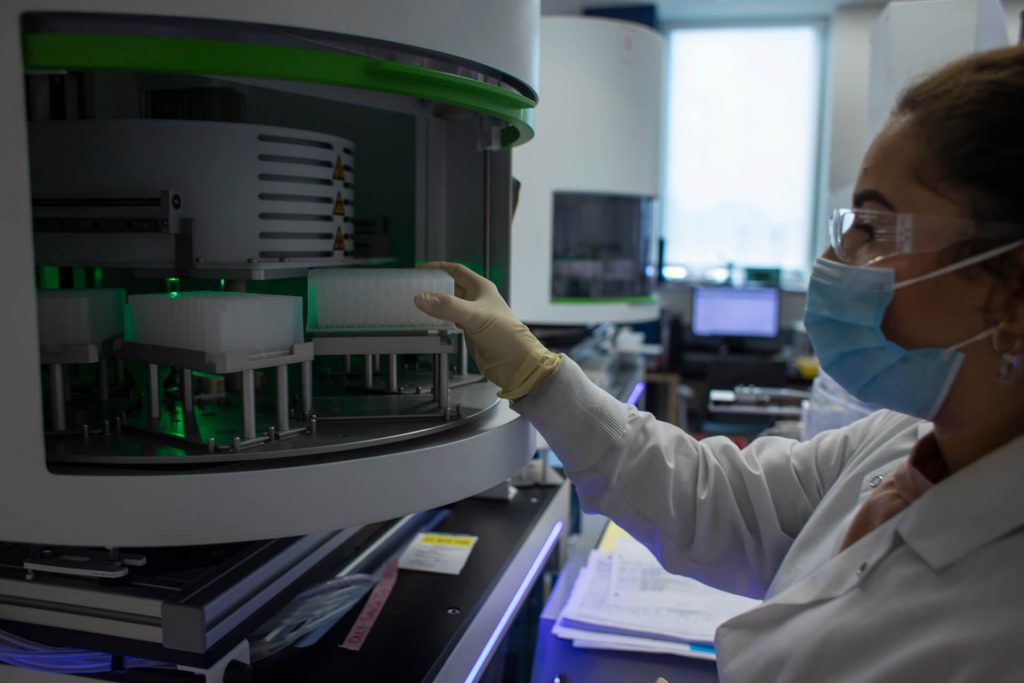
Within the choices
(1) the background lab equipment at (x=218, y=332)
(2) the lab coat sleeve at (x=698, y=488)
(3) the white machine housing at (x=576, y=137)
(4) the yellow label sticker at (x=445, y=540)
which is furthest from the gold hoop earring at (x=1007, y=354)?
(3) the white machine housing at (x=576, y=137)

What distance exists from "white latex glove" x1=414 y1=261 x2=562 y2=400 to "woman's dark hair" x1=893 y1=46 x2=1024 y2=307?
452 mm

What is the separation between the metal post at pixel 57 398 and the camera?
76 centimetres

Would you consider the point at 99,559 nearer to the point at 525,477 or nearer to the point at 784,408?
the point at 525,477

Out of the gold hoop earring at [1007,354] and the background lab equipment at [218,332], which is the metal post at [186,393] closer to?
the background lab equipment at [218,332]

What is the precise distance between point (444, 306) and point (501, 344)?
111mm

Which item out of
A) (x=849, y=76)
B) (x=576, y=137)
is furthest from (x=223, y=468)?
(x=849, y=76)

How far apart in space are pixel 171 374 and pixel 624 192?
2028 mm

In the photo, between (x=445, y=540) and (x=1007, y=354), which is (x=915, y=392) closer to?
(x=1007, y=354)

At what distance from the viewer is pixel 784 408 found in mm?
2352

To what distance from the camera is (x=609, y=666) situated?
115 cm

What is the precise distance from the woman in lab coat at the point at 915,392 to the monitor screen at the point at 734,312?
13.5 feet

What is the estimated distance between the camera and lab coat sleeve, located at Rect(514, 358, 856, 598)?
1.04 meters

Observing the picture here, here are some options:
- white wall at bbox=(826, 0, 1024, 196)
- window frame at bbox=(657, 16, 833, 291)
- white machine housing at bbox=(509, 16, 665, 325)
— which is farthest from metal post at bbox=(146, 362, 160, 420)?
white wall at bbox=(826, 0, 1024, 196)

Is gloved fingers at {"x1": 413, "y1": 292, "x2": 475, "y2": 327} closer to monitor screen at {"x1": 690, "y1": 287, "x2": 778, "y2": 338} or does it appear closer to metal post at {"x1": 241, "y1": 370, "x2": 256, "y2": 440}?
metal post at {"x1": 241, "y1": 370, "x2": 256, "y2": 440}
